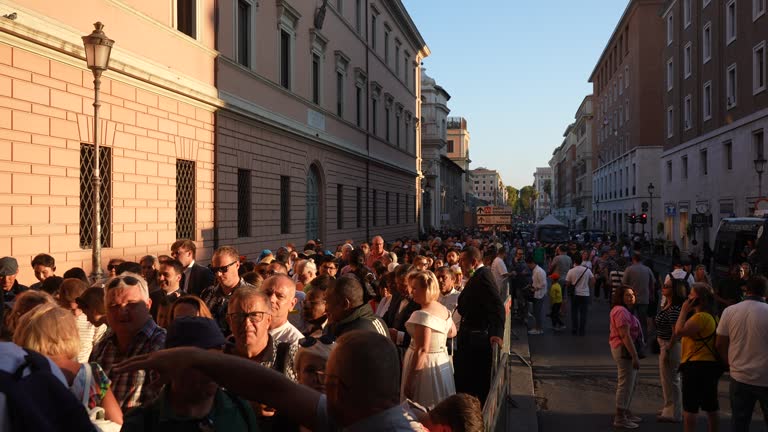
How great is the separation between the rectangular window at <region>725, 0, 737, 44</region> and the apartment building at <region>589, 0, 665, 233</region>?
17529 mm

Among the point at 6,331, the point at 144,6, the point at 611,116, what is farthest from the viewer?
the point at 611,116

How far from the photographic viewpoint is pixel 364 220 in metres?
30.9

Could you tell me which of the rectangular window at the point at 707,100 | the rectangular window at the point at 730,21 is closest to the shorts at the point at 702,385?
the rectangular window at the point at 730,21

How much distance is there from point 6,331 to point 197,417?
2381 millimetres

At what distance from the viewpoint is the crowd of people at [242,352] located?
6.86ft

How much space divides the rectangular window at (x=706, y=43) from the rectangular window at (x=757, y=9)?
6706mm

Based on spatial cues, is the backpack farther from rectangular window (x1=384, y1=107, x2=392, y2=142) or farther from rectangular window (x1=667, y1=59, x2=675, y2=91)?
rectangular window (x1=667, y1=59, x2=675, y2=91)

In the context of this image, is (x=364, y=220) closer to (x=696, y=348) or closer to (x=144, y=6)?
(x=144, y=6)

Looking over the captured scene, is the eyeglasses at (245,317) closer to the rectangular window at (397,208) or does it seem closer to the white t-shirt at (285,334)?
the white t-shirt at (285,334)

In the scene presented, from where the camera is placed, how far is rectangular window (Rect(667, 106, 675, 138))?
43.7m

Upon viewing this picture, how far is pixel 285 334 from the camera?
4.51 meters

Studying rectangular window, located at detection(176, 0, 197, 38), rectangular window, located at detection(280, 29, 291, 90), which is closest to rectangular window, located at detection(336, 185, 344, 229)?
rectangular window, located at detection(280, 29, 291, 90)

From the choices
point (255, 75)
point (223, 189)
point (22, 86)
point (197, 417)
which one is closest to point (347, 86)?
point (255, 75)

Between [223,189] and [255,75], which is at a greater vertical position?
[255,75]
